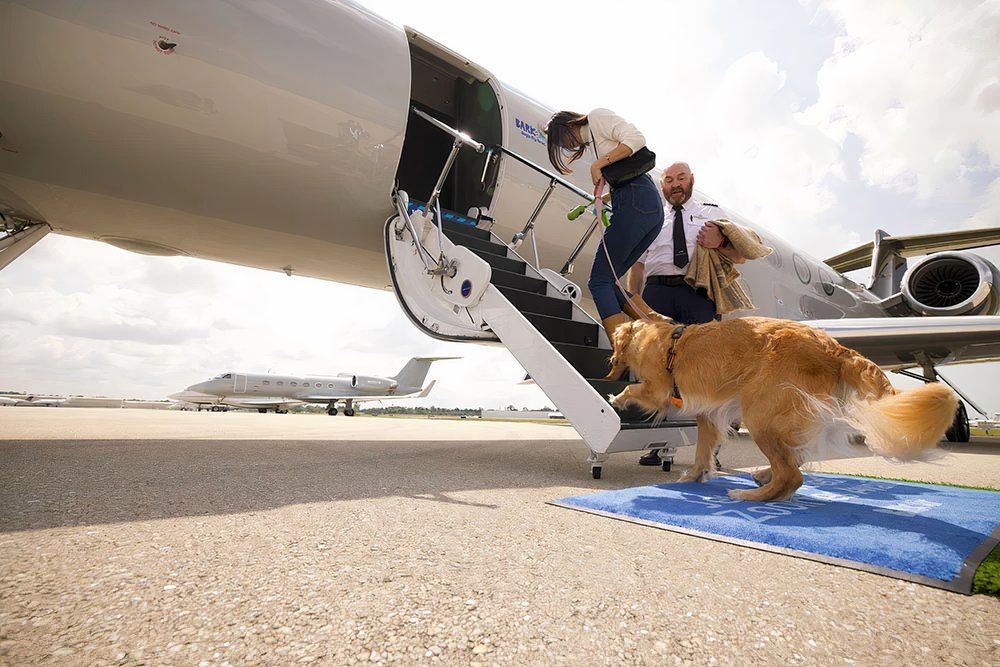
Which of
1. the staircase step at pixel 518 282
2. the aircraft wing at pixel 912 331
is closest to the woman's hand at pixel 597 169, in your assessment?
the staircase step at pixel 518 282

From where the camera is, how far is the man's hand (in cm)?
264

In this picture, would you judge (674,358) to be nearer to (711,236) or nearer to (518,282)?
(711,236)

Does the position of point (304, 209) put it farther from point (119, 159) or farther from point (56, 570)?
point (56, 570)

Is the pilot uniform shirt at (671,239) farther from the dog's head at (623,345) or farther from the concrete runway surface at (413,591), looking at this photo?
the concrete runway surface at (413,591)

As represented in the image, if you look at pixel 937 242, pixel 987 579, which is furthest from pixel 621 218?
pixel 937 242

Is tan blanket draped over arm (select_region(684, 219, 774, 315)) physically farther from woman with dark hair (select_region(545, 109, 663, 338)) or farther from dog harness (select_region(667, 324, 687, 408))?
dog harness (select_region(667, 324, 687, 408))

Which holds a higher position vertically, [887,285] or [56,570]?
[887,285]

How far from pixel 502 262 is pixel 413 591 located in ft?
10.1

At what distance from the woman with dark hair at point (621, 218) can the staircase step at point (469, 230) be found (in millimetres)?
1503

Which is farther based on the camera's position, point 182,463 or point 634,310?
point 634,310

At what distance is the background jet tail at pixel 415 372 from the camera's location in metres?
33.9

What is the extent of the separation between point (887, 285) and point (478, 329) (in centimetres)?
1066

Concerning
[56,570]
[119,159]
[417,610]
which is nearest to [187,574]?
[56,570]

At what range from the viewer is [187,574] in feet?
3.31
